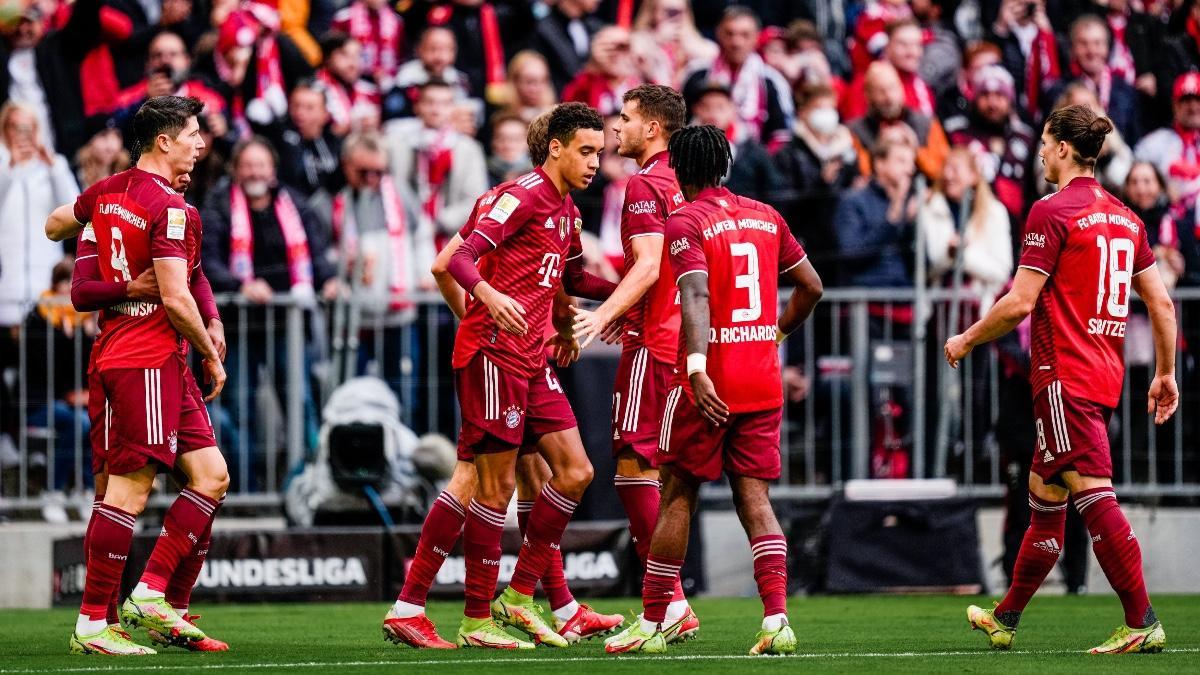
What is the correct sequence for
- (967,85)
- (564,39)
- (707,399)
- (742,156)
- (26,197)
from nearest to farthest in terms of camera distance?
(707,399) → (26,197) → (742,156) → (967,85) → (564,39)

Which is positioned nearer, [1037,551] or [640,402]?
[1037,551]

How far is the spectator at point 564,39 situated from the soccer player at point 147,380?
8530mm

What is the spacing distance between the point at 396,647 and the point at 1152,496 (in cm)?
689

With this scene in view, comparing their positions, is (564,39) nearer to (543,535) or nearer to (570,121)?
(570,121)

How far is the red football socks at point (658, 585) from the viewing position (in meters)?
8.33

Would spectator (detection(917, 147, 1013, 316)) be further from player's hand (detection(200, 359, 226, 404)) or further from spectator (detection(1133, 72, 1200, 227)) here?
player's hand (detection(200, 359, 226, 404))

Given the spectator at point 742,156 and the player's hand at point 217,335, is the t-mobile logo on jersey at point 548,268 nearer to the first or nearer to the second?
the player's hand at point 217,335

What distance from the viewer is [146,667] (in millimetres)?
7879

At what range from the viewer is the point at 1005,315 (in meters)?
8.41

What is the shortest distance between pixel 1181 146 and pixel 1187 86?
51 centimetres

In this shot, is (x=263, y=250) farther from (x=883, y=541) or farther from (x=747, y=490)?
(x=747, y=490)

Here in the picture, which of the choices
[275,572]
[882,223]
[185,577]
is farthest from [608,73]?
[185,577]

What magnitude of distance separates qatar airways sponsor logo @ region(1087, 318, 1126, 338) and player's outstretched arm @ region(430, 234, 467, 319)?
9.39 ft

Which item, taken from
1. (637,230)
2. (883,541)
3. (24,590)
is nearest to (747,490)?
(637,230)
